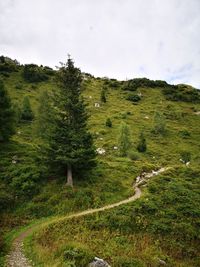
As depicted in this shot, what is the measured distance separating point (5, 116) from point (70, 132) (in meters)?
14.1

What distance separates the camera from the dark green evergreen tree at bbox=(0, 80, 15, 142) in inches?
1594

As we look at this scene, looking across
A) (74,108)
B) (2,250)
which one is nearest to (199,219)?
(74,108)

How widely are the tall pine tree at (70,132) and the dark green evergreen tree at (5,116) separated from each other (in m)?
11.1

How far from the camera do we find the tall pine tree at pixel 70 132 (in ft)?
102

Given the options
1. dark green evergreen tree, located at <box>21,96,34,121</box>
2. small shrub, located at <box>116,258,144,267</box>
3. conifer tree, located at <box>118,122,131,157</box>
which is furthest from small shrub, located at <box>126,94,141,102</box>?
small shrub, located at <box>116,258,144,267</box>

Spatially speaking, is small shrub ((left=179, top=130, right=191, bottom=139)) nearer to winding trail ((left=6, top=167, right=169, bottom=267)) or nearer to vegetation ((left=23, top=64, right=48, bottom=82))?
winding trail ((left=6, top=167, right=169, bottom=267))

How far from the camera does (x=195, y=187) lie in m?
37.9

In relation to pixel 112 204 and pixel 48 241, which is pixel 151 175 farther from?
pixel 48 241

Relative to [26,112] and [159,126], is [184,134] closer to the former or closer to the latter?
[159,126]

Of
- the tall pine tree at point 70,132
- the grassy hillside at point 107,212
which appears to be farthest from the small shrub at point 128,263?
the tall pine tree at point 70,132

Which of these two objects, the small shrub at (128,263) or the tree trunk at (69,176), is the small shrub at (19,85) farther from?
the small shrub at (128,263)

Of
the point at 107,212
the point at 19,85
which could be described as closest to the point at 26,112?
the point at 19,85

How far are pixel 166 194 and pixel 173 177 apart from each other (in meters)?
7.60

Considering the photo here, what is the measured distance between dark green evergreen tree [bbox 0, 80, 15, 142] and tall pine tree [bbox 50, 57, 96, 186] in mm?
11088
